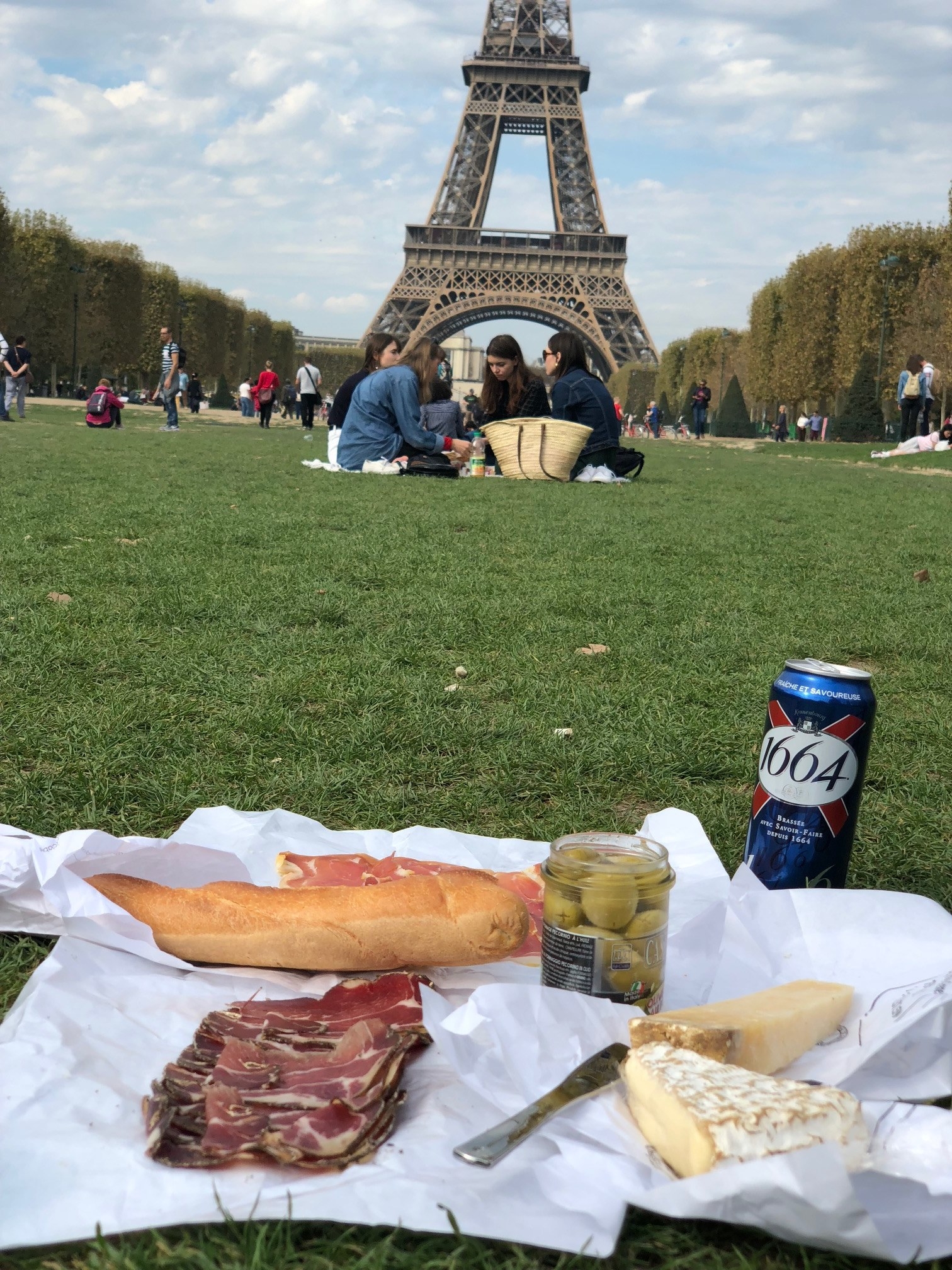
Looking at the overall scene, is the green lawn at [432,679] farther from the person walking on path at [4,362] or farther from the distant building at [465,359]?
the distant building at [465,359]

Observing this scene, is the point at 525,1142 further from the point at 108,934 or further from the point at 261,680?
the point at 261,680

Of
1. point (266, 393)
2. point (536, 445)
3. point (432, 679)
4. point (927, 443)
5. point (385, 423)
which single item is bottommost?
point (432, 679)

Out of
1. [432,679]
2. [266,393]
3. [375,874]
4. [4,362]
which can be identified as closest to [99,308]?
[266,393]

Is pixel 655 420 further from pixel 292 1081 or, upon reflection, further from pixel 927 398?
pixel 292 1081

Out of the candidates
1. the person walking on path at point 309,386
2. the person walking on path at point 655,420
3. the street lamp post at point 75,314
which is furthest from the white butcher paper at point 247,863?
the person walking on path at point 655,420

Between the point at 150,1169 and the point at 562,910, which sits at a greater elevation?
the point at 562,910

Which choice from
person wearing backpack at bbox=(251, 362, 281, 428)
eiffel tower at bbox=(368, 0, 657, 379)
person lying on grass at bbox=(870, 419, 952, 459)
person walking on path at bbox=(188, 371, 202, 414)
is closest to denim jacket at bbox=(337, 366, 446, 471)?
person lying on grass at bbox=(870, 419, 952, 459)

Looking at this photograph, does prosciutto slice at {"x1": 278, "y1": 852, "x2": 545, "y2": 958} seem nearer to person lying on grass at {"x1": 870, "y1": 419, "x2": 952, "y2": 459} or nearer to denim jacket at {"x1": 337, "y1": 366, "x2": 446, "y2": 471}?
denim jacket at {"x1": 337, "y1": 366, "x2": 446, "y2": 471}

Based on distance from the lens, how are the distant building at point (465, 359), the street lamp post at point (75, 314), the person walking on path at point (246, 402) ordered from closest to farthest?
1. the person walking on path at point (246, 402)
2. the street lamp post at point (75, 314)
3. the distant building at point (465, 359)
